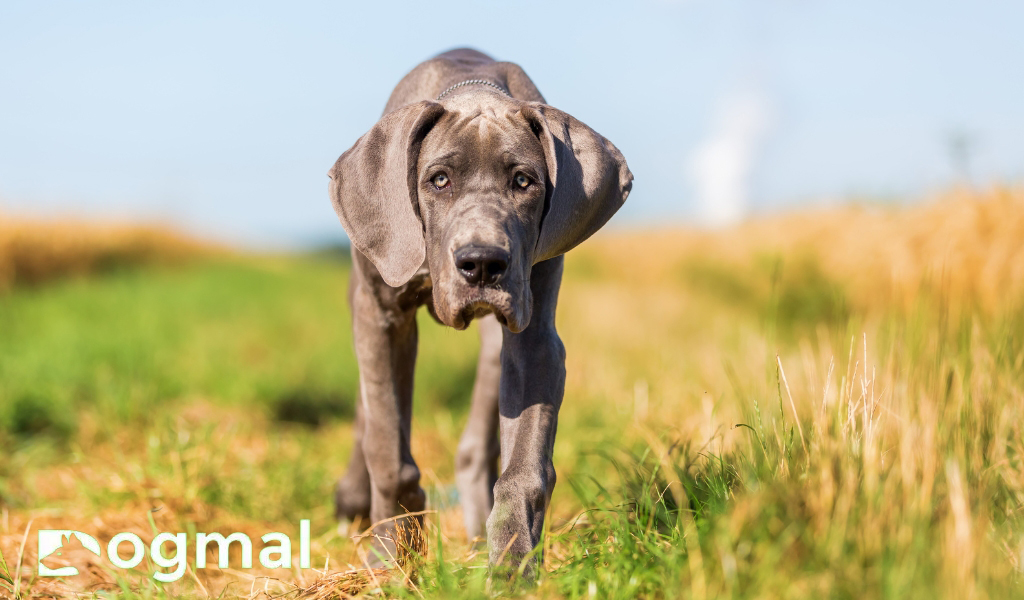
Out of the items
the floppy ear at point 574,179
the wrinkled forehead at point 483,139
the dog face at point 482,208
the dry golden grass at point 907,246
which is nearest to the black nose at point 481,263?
the dog face at point 482,208

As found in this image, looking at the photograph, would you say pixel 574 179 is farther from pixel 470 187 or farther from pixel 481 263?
pixel 481 263

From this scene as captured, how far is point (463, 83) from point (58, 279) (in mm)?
13363

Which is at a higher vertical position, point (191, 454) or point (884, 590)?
point (884, 590)

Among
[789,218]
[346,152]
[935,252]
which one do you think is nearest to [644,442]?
[346,152]

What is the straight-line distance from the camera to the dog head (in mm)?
2602

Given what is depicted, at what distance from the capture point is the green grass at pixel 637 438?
Answer: 2170 mm

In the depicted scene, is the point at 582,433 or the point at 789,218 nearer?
the point at 582,433

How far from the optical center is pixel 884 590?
1958 millimetres

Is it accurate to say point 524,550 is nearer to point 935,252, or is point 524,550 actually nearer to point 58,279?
point 935,252

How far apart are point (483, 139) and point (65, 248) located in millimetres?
14455

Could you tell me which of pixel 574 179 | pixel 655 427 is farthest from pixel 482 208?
pixel 655 427

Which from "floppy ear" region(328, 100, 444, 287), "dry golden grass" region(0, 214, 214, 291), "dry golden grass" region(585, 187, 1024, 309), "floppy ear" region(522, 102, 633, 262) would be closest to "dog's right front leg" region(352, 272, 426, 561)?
"floppy ear" region(328, 100, 444, 287)

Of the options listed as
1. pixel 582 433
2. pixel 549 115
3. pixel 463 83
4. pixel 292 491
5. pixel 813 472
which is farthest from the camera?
pixel 582 433

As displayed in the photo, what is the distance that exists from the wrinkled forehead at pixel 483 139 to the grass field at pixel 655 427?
1133 millimetres
